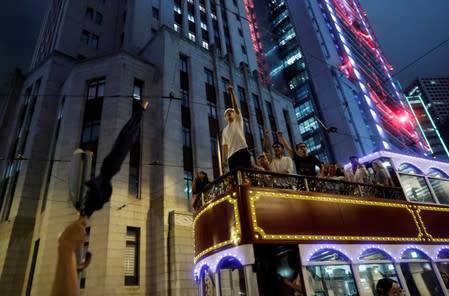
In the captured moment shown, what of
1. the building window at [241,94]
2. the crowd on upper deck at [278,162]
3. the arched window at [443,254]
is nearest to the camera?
the crowd on upper deck at [278,162]

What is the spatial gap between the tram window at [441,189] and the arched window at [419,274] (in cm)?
315

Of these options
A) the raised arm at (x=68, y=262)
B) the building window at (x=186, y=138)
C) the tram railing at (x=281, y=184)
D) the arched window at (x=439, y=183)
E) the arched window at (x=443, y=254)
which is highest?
the building window at (x=186, y=138)

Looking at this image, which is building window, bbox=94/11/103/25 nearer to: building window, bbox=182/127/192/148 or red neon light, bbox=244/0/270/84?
building window, bbox=182/127/192/148

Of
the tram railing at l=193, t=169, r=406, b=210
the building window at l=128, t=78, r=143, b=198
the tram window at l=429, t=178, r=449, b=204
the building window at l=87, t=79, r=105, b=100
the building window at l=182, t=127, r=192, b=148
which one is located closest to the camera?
the tram railing at l=193, t=169, r=406, b=210

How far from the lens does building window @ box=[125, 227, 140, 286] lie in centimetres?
1544

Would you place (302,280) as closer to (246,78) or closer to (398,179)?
(398,179)

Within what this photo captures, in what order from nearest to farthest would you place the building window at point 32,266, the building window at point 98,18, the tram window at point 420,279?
the tram window at point 420,279 → the building window at point 32,266 → the building window at point 98,18

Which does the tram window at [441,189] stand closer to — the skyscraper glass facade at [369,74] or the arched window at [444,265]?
the arched window at [444,265]

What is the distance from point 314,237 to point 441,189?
7.42 m

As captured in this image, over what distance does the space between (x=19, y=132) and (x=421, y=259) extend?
87.0ft

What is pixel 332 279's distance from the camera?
7637mm

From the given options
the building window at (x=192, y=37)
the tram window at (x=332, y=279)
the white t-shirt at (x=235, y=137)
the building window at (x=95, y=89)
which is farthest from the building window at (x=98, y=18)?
the tram window at (x=332, y=279)

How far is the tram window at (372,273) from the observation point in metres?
7.60

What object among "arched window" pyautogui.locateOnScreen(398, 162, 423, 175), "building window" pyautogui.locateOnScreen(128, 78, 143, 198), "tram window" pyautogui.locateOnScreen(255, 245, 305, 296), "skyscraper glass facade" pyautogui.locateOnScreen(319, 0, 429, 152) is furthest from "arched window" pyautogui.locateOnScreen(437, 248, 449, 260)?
"skyscraper glass facade" pyautogui.locateOnScreen(319, 0, 429, 152)
